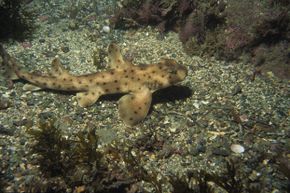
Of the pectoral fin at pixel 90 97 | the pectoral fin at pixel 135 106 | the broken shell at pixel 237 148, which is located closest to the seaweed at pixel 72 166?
the pectoral fin at pixel 135 106

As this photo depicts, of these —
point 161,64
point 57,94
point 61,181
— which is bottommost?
point 61,181

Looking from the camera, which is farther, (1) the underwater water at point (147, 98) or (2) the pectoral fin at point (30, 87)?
(2) the pectoral fin at point (30, 87)

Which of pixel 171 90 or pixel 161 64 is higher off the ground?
pixel 161 64

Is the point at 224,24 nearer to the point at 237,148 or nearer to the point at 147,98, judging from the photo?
the point at 147,98

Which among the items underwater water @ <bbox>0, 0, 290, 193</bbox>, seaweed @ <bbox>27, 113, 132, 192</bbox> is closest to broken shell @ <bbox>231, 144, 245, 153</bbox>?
underwater water @ <bbox>0, 0, 290, 193</bbox>

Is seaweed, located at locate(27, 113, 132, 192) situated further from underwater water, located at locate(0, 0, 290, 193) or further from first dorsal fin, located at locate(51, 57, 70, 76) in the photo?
first dorsal fin, located at locate(51, 57, 70, 76)

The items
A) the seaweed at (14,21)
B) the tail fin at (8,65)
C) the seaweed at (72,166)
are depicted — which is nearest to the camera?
the seaweed at (72,166)

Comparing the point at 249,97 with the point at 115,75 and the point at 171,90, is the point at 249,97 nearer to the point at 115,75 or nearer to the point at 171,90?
Answer: the point at 171,90

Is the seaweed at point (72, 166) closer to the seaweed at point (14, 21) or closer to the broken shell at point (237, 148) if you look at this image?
the broken shell at point (237, 148)

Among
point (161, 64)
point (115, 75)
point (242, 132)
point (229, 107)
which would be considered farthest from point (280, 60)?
point (115, 75)
